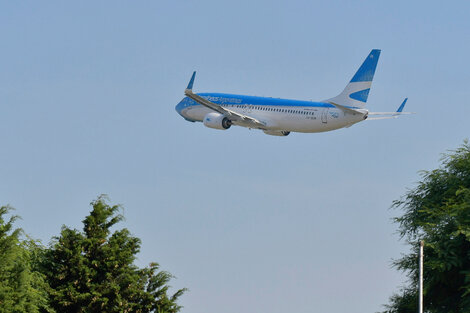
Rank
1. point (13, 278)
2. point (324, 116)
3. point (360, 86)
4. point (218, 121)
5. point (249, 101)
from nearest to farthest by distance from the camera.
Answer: point (13, 278) < point (324, 116) < point (360, 86) < point (218, 121) < point (249, 101)

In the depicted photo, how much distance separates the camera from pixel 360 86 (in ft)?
353

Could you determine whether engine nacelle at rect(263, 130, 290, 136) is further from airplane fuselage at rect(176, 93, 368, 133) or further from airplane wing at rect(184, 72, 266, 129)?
airplane wing at rect(184, 72, 266, 129)

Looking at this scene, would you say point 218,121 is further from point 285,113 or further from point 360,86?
point 360,86

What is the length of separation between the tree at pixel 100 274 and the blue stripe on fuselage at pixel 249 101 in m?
26.7

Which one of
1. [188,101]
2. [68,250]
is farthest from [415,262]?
[188,101]

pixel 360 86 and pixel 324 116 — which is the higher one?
pixel 360 86

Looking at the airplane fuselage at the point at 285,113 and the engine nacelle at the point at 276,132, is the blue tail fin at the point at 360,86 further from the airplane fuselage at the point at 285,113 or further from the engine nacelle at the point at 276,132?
the engine nacelle at the point at 276,132

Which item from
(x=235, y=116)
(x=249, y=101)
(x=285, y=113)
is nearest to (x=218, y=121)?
(x=235, y=116)

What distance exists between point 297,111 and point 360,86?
621cm

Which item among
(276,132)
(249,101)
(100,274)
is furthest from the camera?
(249,101)

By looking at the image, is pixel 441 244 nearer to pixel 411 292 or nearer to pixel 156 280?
→ pixel 411 292

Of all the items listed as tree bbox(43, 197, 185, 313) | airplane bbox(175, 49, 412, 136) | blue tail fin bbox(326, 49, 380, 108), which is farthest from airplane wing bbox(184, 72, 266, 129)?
tree bbox(43, 197, 185, 313)

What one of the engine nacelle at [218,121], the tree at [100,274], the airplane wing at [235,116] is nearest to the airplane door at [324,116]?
the airplane wing at [235,116]

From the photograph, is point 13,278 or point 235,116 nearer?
point 13,278
